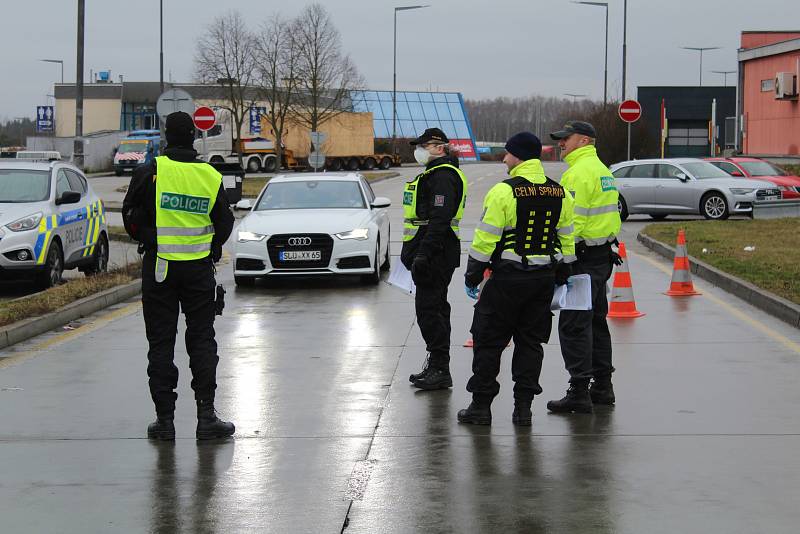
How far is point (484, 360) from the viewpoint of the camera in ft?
25.2

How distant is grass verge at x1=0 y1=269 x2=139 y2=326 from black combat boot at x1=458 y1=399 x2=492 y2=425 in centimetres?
563

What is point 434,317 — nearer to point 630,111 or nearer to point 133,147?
point 630,111

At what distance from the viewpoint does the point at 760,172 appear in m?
32.0

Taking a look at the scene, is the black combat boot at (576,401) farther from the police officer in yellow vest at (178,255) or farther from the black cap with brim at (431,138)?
the police officer in yellow vest at (178,255)

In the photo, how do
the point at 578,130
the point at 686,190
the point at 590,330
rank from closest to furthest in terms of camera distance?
the point at 590,330, the point at 578,130, the point at 686,190

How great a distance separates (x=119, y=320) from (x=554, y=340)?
462 centimetres

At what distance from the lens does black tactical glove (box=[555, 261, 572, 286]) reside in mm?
7844

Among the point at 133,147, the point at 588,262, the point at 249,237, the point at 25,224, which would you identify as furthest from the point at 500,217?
the point at 133,147

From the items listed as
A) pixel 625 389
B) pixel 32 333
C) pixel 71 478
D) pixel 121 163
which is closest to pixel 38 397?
pixel 71 478

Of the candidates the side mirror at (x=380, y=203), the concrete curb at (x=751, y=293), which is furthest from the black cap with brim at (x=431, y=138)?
the side mirror at (x=380, y=203)

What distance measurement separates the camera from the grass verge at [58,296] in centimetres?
1227

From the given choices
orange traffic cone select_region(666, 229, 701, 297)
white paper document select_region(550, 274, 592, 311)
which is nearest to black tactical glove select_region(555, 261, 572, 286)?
white paper document select_region(550, 274, 592, 311)

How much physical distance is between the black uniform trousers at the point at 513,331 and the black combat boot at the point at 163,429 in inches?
71.6

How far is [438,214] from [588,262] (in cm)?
110
